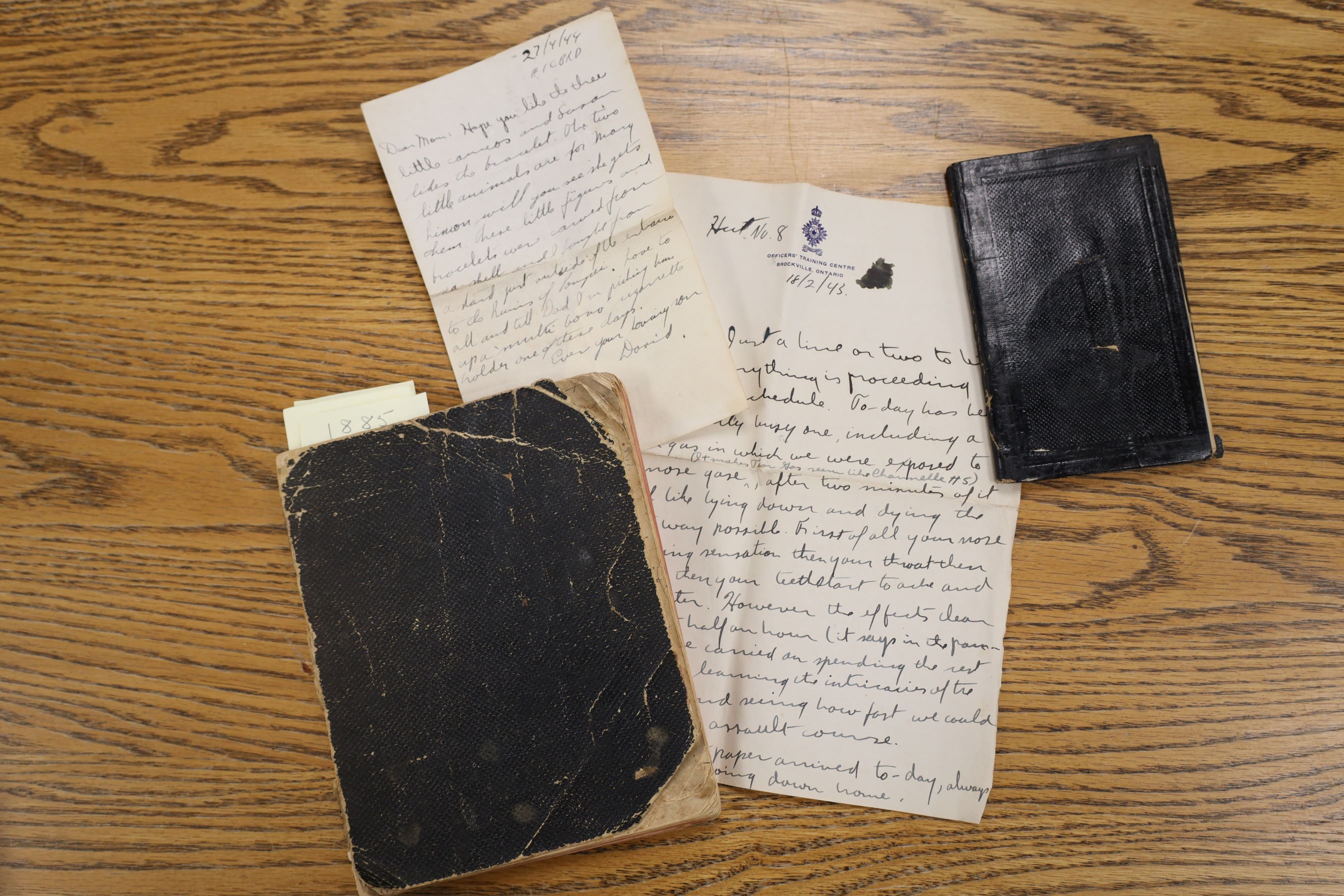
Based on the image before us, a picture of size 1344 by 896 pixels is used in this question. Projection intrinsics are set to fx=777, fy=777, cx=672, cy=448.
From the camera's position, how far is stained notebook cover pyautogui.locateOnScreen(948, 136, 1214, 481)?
0.65 meters

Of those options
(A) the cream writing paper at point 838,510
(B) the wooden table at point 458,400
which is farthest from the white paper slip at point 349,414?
(A) the cream writing paper at point 838,510

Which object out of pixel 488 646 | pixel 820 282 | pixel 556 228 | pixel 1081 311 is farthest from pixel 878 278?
pixel 488 646

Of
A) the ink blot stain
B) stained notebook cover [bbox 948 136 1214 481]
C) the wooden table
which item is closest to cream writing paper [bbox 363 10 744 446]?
the wooden table

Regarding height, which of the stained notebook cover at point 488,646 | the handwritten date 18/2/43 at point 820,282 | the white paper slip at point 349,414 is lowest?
the stained notebook cover at point 488,646

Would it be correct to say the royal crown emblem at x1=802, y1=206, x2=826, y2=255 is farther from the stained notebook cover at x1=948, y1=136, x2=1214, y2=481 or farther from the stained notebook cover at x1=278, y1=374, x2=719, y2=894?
the stained notebook cover at x1=278, y1=374, x2=719, y2=894

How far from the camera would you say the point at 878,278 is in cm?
69

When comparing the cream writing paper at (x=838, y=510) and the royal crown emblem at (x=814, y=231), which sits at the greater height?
the royal crown emblem at (x=814, y=231)

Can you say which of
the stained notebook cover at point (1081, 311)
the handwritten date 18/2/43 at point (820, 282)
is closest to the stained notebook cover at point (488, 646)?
Answer: the handwritten date 18/2/43 at point (820, 282)

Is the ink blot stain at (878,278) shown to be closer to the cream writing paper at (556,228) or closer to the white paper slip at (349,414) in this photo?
the cream writing paper at (556,228)

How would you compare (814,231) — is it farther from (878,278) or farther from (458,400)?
(458,400)

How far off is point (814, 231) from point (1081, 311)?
0.77ft

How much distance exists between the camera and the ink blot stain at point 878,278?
2.25ft

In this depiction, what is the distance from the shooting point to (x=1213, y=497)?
2.21 feet

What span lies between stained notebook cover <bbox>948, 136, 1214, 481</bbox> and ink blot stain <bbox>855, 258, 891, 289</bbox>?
0.07 m
